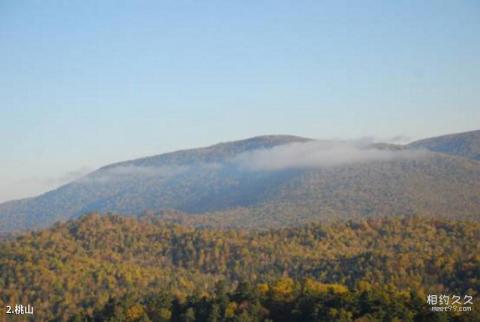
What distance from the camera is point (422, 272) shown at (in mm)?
64125

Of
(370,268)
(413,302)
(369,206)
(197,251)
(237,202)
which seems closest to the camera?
(413,302)

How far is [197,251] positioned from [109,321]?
1814 inches

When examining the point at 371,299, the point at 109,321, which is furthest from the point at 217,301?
the point at 371,299

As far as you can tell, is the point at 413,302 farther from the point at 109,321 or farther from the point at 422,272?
the point at 422,272

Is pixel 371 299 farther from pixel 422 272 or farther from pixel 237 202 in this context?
pixel 237 202

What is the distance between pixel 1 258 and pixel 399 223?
50.7 metres

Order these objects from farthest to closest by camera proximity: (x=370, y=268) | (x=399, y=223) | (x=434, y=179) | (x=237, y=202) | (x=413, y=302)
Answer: (x=237, y=202)
(x=434, y=179)
(x=399, y=223)
(x=370, y=268)
(x=413, y=302)

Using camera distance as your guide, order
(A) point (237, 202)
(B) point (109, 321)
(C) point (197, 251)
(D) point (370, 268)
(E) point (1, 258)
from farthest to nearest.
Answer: (A) point (237, 202), (C) point (197, 251), (E) point (1, 258), (D) point (370, 268), (B) point (109, 321)

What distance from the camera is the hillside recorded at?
1761 inches

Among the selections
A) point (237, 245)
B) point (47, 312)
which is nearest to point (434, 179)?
point (237, 245)

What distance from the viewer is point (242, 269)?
83.9 m

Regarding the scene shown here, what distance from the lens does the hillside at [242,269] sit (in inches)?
1761

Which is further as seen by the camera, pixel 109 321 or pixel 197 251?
pixel 197 251

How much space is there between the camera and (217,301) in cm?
4609
